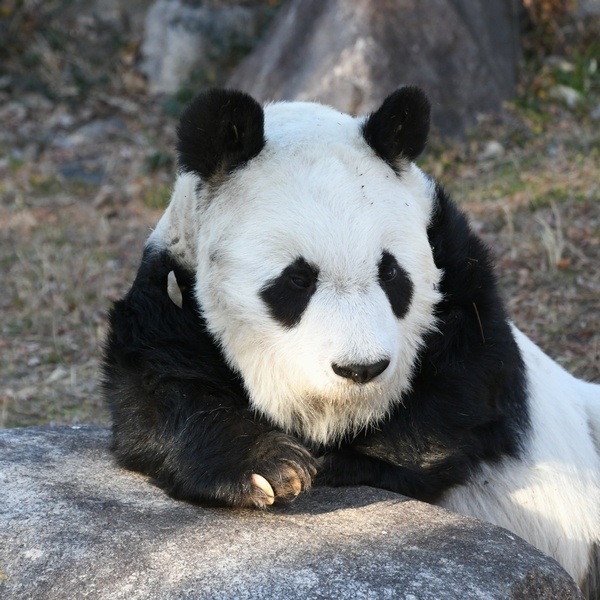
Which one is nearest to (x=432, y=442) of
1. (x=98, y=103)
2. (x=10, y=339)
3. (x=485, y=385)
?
(x=485, y=385)

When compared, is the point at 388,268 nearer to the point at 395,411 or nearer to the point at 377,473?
the point at 395,411

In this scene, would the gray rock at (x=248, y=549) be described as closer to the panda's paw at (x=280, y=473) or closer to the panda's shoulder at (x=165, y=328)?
the panda's paw at (x=280, y=473)

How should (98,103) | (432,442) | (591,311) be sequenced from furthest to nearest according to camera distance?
(98,103) < (591,311) < (432,442)

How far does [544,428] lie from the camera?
402 centimetres

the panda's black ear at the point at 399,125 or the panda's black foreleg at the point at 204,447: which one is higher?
the panda's black ear at the point at 399,125

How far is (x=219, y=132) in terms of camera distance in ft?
11.0

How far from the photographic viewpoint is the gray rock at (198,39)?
1197 centimetres

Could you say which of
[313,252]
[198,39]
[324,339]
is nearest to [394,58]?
[198,39]

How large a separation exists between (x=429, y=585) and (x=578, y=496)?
52.5 inches

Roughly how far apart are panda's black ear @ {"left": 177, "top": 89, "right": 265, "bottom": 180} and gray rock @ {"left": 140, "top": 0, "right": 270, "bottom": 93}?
871 cm

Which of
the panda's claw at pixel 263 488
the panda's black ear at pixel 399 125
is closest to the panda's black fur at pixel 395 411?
the panda's claw at pixel 263 488

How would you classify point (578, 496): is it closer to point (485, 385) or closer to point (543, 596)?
point (485, 385)

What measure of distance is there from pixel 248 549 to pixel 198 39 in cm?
992

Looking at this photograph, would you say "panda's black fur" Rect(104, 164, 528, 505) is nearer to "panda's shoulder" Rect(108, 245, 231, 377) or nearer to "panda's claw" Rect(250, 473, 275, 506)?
"panda's shoulder" Rect(108, 245, 231, 377)
